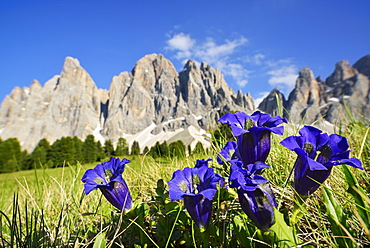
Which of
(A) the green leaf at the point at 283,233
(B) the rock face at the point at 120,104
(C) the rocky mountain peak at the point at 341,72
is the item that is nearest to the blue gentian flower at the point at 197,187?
(A) the green leaf at the point at 283,233

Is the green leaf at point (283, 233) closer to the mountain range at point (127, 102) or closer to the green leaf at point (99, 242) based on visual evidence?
the green leaf at point (99, 242)

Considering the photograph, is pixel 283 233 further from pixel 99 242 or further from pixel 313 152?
pixel 99 242

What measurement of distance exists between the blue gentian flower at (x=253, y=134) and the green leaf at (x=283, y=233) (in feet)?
1.03

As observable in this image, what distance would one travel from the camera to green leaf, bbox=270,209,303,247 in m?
0.83

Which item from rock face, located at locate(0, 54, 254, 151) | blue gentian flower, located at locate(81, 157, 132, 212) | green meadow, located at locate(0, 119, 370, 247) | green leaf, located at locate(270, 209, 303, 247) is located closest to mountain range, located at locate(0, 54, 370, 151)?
rock face, located at locate(0, 54, 254, 151)

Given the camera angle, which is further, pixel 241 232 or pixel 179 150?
pixel 179 150

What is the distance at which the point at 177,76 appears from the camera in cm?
14275

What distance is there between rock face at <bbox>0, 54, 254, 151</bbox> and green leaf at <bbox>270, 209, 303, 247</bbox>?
11533cm

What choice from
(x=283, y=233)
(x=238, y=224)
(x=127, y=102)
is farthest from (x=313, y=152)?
(x=127, y=102)

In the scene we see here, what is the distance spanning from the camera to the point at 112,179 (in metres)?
1.19

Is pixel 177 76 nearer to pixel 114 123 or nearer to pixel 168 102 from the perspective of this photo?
pixel 168 102

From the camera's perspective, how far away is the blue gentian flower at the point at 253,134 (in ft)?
3.41

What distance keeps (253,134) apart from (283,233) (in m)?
0.43

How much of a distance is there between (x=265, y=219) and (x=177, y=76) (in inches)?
5728
